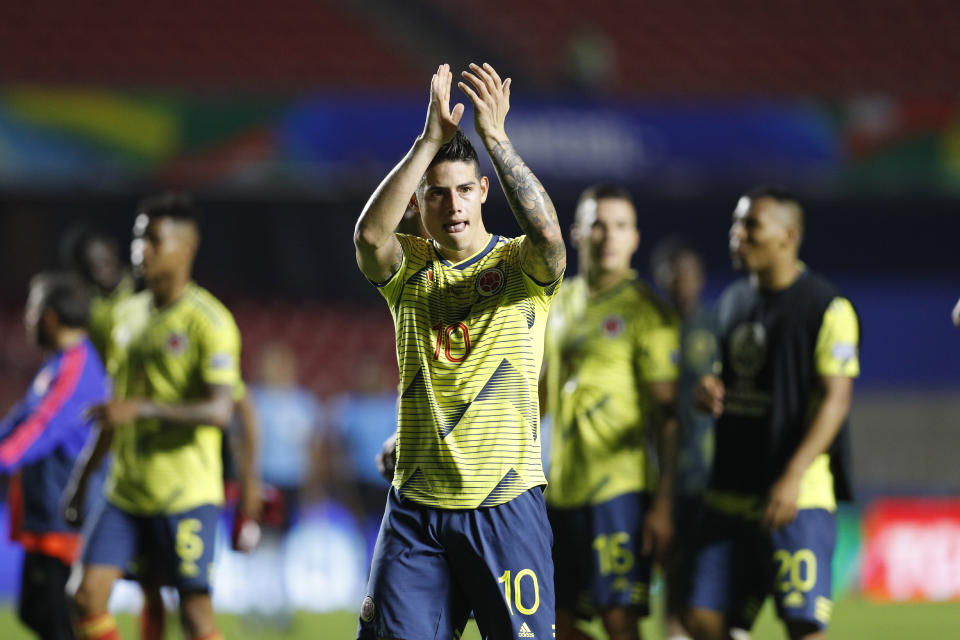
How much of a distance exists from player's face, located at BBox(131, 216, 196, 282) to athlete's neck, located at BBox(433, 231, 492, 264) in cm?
211

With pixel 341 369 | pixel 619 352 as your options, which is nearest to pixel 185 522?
pixel 619 352

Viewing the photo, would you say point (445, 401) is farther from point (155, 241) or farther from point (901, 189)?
point (901, 189)

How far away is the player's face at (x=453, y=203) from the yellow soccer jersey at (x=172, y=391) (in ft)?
6.36

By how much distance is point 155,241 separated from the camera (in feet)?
18.2

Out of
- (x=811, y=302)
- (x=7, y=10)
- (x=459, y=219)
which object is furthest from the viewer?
(x=7, y=10)

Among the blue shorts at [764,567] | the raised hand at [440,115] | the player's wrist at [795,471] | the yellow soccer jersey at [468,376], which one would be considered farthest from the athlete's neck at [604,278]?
the raised hand at [440,115]

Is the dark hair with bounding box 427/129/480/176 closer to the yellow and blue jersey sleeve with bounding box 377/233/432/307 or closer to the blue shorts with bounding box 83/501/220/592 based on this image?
the yellow and blue jersey sleeve with bounding box 377/233/432/307

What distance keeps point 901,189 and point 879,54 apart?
3.53 m

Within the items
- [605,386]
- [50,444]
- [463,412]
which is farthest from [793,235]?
[50,444]

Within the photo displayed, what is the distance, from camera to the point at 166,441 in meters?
5.41

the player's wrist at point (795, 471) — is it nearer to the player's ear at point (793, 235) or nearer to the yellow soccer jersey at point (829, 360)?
the yellow soccer jersey at point (829, 360)

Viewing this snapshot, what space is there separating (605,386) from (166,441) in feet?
6.05

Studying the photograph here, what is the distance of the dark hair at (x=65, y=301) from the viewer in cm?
618

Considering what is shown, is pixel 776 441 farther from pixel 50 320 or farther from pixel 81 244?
pixel 81 244
